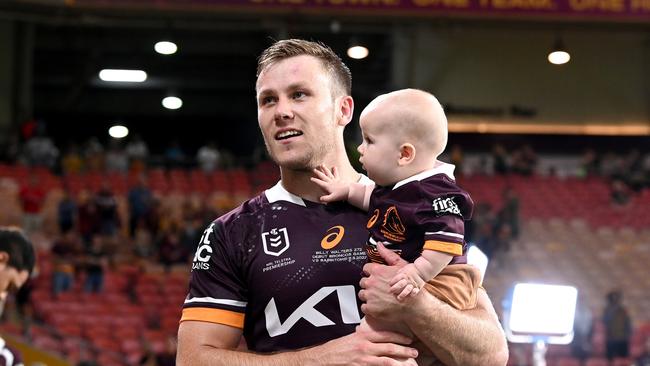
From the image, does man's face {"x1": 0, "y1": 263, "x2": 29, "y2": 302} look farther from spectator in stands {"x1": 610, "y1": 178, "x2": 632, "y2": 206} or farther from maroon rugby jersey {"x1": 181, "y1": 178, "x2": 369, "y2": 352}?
spectator in stands {"x1": 610, "y1": 178, "x2": 632, "y2": 206}

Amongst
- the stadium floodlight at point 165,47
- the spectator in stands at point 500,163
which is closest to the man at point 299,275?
the spectator in stands at point 500,163

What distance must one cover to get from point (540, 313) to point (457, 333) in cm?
470

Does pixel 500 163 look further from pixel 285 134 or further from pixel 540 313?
pixel 285 134

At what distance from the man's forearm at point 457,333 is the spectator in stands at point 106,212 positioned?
1562cm

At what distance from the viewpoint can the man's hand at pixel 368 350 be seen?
325 centimetres

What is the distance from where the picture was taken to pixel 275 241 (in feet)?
11.8

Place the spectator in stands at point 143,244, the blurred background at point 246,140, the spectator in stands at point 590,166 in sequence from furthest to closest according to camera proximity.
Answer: the spectator in stands at point 590,166 < the spectator in stands at point 143,244 < the blurred background at point 246,140

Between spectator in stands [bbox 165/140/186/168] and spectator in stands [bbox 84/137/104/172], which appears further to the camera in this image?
spectator in stands [bbox 165/140/186/168]

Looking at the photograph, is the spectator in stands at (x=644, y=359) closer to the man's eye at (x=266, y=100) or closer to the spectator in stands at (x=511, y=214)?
the spectator in stands at (x=511, y=214)

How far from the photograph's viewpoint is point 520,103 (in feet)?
87.5

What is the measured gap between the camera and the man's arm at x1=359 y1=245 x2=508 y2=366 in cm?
322

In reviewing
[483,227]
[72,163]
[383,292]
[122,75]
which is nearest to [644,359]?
[483,227]

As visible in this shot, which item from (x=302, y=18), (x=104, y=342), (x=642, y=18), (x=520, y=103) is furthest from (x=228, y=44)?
(x=104, y=342)

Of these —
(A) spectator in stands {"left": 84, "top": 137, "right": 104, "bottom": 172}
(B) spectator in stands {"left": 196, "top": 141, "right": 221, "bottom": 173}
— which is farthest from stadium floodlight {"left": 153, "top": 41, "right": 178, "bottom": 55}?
(A) spectator in stands {"left": 84, "top": 137, "right": 104, "bottom": 172}
